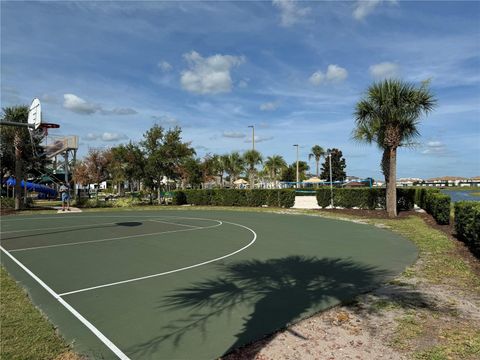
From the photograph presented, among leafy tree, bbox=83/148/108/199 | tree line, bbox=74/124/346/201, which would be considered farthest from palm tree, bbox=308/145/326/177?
leafy tree, bbox=83/148/108/199

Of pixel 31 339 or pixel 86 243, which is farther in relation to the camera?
pixel 86 243

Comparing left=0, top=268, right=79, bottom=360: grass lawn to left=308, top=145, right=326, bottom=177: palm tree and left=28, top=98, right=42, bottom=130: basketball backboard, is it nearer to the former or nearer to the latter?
left=28, top=98, right=42, bottom=130: basketball backboard

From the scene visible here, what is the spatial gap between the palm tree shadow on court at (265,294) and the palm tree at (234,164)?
191ft

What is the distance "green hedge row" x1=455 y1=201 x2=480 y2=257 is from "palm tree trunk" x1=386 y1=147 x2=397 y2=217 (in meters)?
8.18

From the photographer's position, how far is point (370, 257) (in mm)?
9812

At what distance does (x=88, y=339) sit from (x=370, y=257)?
7.41 metres

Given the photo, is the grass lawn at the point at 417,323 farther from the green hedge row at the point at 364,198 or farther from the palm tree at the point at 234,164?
the palm tree at the point at 234,164

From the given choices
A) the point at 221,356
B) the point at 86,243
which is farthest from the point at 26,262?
the point at 221,356

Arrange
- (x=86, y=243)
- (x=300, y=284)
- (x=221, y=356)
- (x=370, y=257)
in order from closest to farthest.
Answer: (x=221, y=356), (x=300, y=284), (x=370, y=257), (x=86, y=243)

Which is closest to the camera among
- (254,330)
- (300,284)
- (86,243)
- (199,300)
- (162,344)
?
(162,344)

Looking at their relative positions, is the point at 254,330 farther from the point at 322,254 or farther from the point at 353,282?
the point at 322,254

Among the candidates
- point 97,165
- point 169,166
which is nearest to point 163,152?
point 169,166

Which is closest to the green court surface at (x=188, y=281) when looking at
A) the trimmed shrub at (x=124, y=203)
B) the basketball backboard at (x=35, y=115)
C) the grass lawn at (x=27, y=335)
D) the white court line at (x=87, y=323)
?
the white court line at (x=87, y=323)

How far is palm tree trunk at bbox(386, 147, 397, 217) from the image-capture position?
20.2 meters
